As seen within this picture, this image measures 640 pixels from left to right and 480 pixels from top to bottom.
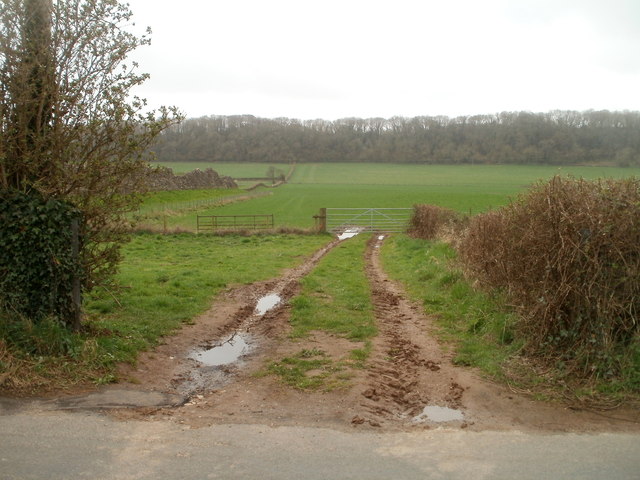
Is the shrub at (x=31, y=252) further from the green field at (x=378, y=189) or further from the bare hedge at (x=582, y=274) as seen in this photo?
the green field at (x=378, y=189)

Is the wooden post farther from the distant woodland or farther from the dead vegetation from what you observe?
the distant woodland

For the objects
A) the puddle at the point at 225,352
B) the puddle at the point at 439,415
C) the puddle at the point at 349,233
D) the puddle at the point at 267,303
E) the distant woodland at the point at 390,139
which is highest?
the distant woodland at the point at 390,139

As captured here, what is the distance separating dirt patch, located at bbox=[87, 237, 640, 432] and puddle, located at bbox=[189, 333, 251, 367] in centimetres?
16

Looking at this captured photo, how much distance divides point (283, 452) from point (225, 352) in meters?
3.78

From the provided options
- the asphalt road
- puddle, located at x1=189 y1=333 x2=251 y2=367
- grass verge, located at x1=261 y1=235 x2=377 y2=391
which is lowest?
puddle, located at x1=189 y1=333 x2=251 y2=367

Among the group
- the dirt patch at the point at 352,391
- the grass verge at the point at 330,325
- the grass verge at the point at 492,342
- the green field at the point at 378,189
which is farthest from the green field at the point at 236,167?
the dirt patch at the point at 352,391

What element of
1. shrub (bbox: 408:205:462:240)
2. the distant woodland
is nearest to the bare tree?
shrub (bbox: 408:205:462:240)

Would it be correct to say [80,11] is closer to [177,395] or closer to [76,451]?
[177,395]

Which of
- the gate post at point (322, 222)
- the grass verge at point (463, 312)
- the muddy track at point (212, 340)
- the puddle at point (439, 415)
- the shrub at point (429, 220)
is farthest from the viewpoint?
the gate post at point (322, 222)

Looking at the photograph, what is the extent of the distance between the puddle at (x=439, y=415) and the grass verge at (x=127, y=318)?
11.9 feet

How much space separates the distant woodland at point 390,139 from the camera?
71.1 meters

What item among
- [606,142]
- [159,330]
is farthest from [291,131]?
[159,330]

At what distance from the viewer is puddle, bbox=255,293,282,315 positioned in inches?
434

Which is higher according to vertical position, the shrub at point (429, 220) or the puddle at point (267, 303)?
the shrub at point (429, 220)
